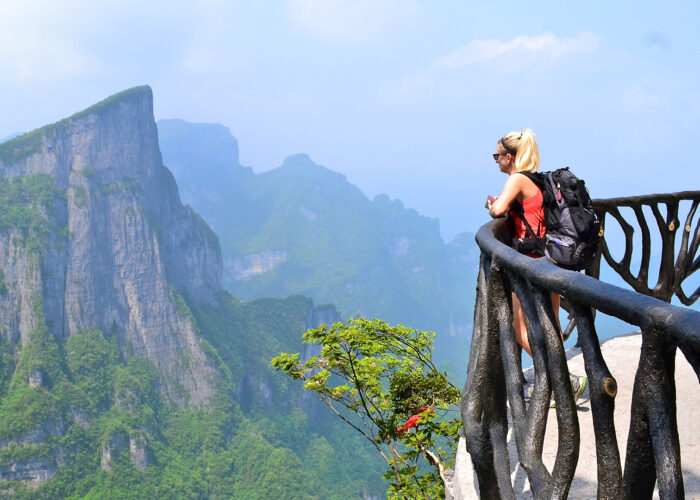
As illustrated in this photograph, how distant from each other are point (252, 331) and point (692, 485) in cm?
11312

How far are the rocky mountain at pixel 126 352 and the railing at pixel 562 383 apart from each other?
3013 inches

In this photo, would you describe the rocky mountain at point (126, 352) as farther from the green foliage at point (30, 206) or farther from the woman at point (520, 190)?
the woman at point (520, 190)

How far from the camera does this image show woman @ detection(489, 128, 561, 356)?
10.4 ft

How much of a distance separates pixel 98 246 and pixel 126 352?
16.5 m

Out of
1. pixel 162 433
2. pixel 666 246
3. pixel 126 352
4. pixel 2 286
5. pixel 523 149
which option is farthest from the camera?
pixel 126 352

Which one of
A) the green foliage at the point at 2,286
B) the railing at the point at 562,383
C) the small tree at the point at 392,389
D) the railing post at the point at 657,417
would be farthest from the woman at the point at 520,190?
the green foliage at the point at 2,286

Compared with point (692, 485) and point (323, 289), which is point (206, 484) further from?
point (323, 289)

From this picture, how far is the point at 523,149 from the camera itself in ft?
11.2

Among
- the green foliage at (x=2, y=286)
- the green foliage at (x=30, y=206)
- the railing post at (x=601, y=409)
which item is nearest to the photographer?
the railing post at (x=601, y=409)

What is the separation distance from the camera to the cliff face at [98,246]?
270ft

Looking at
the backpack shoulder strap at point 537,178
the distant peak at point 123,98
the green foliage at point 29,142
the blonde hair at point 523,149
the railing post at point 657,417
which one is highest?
the distant peak at point 123,98

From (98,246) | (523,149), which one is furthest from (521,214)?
(98,246)

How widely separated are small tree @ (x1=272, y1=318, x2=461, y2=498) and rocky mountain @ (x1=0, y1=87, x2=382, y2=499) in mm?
72360

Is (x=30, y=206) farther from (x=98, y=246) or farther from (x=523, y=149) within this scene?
(x=523, y=149)
